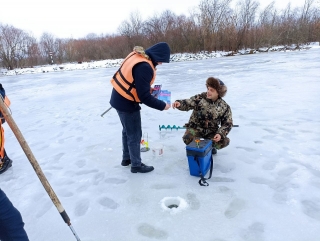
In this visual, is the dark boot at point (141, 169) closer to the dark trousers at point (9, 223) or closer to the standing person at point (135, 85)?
the standing person at point (135, 85)

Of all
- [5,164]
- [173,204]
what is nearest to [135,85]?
[173,204]

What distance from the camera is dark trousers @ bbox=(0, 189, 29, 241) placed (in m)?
1.39

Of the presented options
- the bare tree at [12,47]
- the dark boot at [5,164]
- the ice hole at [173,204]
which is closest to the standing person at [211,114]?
the ice hole at [173,204]

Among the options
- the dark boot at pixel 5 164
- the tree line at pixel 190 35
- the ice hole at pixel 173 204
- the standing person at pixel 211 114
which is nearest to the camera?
the ice hole at pixel 173 204

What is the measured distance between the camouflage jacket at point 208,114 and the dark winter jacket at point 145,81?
0.57 metres

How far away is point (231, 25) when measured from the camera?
2380cm

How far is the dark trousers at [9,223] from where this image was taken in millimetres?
1387

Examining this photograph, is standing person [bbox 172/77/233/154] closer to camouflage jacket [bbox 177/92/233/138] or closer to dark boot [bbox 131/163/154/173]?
camouflage jacket [bbox 177/92/233/138]

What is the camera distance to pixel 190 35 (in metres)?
25.9

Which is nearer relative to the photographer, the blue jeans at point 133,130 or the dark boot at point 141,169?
the blue jeans at point 133,130

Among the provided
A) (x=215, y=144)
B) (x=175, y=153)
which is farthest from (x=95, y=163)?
(x=215, y=144)

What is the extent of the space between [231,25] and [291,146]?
23432 millimetres

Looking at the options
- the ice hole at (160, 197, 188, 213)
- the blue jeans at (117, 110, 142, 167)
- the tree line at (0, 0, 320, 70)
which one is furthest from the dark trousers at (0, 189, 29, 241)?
the tree line at (0, 0, 320, 70)

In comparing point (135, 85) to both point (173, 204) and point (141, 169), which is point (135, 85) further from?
point (173, 204)
